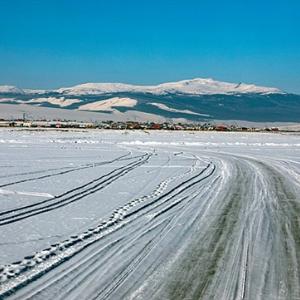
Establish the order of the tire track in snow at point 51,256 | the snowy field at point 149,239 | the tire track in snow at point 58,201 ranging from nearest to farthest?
the snowy field at point 149,239, the tire track in snow at point 51,256, the tire track in snow at point 58,201

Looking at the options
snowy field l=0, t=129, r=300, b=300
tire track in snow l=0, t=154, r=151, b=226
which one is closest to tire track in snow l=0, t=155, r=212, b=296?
snowy field l=0, t=129, r=300, b=300

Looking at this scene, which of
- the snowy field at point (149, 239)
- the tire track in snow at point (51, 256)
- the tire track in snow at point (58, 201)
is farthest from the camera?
the tire track in snow at point (58, 201)

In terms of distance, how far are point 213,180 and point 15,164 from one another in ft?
33.1

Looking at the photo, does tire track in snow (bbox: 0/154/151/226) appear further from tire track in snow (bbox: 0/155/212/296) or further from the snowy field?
tire track in snow (bbox: 0/155/212/296)

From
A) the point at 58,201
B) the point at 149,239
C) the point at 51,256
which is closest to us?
the point at 51,256

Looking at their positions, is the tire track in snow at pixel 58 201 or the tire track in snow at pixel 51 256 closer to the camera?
the tire track in snow at pixel 51 256

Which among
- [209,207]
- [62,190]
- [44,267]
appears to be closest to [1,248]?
[44,267]

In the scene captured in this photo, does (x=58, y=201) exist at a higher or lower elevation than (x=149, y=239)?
lower

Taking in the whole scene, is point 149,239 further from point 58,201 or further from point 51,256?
point 58,201

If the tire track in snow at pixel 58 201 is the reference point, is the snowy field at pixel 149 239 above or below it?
above

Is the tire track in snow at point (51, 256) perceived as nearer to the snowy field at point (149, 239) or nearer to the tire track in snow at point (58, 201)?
the snowy field at point (149, 239)

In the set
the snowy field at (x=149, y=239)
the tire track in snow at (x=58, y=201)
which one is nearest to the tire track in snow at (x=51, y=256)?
the snowy field at (x=149, y=239)

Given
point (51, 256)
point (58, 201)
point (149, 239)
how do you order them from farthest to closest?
1. point (58, 201)
2. point (149, 239)
3. point (51, 256)

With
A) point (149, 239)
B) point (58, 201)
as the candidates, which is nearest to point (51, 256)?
point (149, 239)
